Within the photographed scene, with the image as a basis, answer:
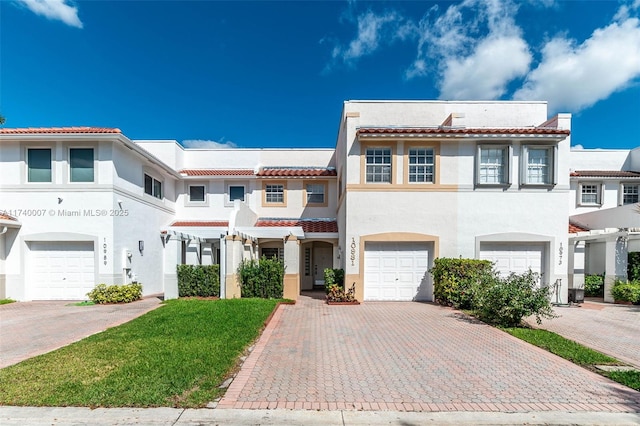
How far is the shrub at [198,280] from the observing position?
42.4 ft

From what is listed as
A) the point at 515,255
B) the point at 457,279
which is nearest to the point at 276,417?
the point at 457,279

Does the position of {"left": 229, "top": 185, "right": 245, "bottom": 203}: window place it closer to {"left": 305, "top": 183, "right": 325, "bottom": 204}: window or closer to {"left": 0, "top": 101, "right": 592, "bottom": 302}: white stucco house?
{"left": 305, "top": 183, "right": 325, "bottom": 204}: window

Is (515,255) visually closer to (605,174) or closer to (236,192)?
(605,174)

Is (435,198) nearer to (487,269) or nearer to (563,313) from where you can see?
(487,269)

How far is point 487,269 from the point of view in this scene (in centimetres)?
1115

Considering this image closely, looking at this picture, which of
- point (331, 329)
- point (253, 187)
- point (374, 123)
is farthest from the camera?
point (253, 187)

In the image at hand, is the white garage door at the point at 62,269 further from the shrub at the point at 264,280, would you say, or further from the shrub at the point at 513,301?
the shrub at the point at 513,301

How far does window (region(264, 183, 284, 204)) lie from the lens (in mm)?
18344

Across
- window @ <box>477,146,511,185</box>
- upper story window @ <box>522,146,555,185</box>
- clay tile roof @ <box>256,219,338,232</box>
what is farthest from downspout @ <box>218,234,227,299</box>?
upper story window @ <box>522,146,555,185</box>

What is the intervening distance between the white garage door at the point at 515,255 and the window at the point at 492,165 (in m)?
2.81

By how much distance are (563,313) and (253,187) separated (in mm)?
15928

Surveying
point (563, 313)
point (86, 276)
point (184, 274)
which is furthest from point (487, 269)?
point (86, 276)

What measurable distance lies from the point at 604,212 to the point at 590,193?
8.94ft

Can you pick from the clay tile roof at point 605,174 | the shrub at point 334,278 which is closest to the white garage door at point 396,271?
the shrub at point 334,278
